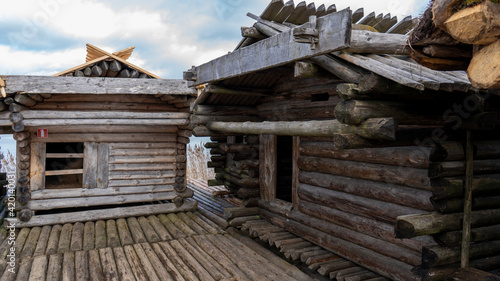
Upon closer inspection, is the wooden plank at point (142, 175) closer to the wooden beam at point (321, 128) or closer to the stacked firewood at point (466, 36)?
the wooden beam at point (321, 128)

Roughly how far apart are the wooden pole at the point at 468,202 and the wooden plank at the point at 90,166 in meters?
7.64

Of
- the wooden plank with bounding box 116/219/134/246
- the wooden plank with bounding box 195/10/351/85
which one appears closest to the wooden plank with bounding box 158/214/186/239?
the wooden plank with bounding box 116/219/134/246

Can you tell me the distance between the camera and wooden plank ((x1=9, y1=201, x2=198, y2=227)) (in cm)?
795

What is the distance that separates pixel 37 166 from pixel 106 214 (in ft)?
6.14

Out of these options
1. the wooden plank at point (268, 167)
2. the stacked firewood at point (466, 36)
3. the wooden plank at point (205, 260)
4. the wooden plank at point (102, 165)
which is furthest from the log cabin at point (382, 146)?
the wooden plank at point (102, 165)

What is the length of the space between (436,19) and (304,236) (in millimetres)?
5044

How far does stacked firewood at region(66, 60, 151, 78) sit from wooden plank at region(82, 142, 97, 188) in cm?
176

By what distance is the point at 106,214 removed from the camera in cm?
849

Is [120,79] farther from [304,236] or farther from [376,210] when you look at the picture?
[376,210]

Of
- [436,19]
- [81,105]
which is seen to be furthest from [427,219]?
[81,105]

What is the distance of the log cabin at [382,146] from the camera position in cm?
380

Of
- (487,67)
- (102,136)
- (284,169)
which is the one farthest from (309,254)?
(102,136)

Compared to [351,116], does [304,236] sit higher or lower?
lower

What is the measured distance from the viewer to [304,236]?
21.5 ft
